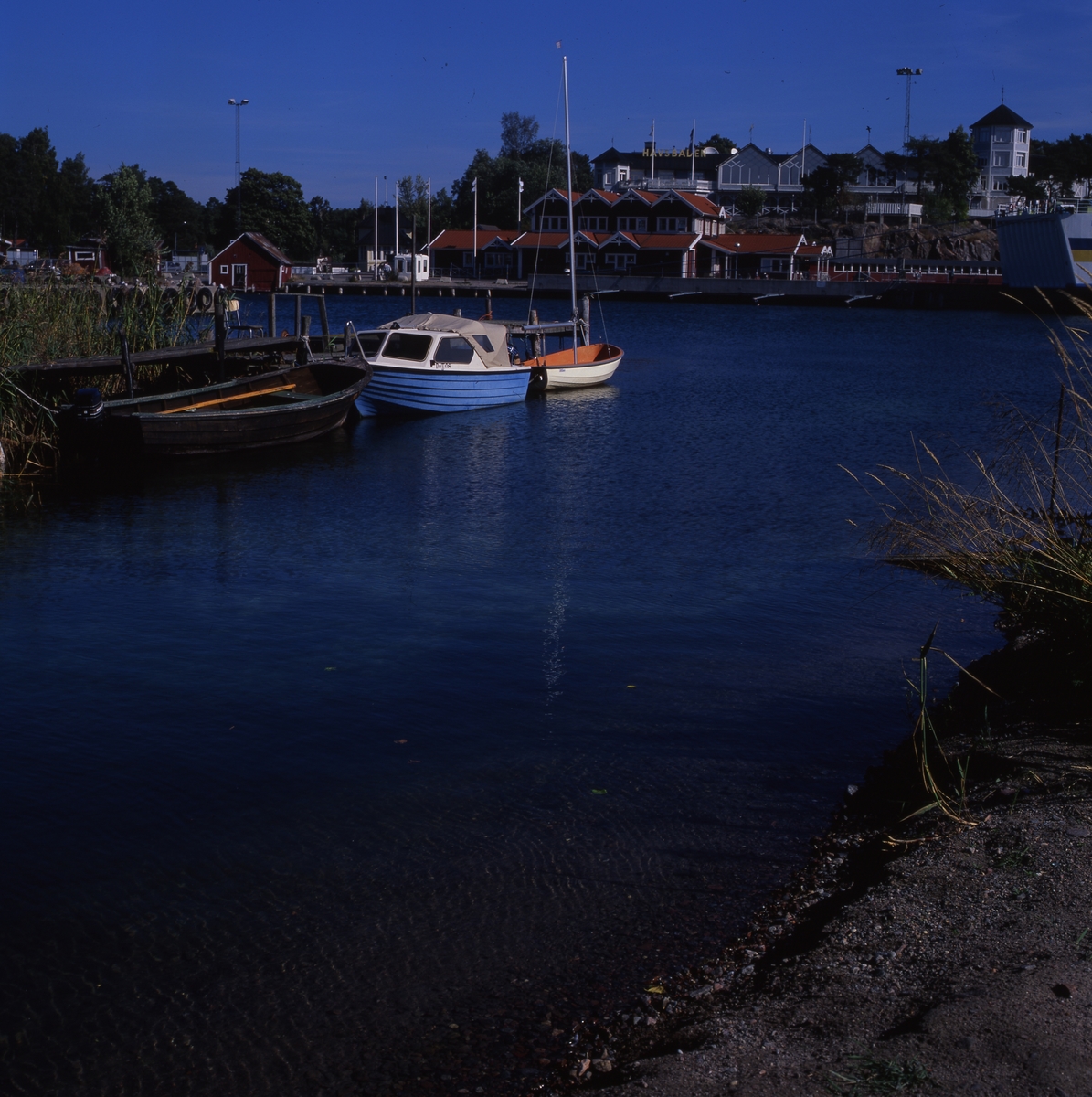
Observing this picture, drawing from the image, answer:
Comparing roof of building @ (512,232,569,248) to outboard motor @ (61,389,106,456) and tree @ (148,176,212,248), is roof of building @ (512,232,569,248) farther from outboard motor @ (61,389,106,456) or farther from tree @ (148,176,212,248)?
outboard motor @ (61,389,106,456)

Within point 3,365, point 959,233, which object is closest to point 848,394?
point 3,365

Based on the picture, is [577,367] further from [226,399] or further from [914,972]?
[914,972]

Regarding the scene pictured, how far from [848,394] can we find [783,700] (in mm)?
28535

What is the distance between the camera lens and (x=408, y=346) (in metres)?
27.6

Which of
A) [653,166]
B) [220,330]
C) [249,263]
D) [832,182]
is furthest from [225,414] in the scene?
[653,166]

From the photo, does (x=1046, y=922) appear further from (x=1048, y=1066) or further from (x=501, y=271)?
(x=501, y=271)

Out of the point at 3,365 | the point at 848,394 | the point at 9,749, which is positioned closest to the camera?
the point at 9,749

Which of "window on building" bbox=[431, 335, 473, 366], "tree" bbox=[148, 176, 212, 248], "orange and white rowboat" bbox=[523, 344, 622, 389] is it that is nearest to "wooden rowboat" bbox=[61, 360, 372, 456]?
"window on building" bbox=[431, 335, 473, 366]

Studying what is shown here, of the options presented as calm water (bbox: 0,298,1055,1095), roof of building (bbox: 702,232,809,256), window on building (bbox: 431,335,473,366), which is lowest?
calm water (bbox: 0,298,1055,1095)

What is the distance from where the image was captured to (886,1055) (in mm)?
3922

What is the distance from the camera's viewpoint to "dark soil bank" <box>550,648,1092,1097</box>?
3867 mm

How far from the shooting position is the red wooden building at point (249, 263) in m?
87.2

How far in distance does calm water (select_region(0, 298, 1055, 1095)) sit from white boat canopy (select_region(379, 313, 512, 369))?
9993 mm

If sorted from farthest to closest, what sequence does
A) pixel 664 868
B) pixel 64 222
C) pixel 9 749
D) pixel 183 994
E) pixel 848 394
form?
pixel 64 222 → pixel 848 394 → pixel 9 749 → pixel 664 868 → pixel 183 994
